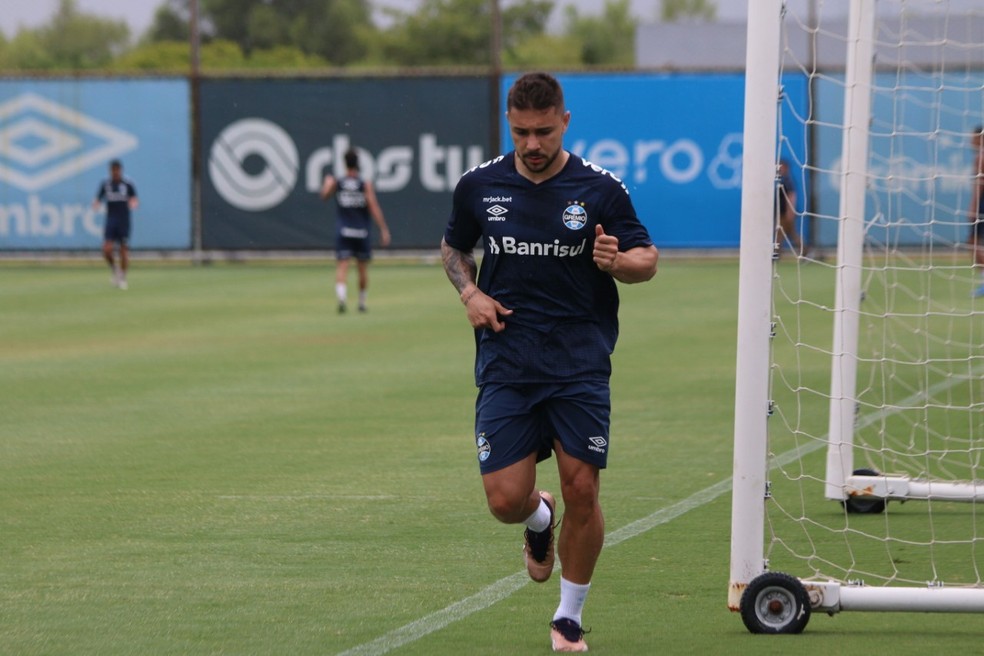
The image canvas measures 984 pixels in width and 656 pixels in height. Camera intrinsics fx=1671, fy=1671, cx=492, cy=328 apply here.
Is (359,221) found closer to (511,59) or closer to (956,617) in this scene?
(956,617)

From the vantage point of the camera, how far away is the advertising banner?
32.9 m

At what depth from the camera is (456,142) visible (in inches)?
1296

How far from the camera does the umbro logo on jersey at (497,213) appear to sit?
6109 millimetres

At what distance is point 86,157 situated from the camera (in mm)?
33094

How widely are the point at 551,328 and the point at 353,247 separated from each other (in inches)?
649

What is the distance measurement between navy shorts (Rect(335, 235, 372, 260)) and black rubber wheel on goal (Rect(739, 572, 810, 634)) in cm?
1630

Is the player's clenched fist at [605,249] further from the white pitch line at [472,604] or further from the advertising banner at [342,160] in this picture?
the advertising banner at [342,160]

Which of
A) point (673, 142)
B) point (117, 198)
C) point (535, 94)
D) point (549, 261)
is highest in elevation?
point (535, 94)

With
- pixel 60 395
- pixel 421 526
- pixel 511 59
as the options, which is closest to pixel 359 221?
pixel 60 395

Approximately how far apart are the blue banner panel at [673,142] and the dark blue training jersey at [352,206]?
9.85m

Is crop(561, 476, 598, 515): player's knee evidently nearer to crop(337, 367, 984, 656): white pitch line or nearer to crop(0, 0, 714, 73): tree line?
crop(337, 367, 984, 656): white pitch line

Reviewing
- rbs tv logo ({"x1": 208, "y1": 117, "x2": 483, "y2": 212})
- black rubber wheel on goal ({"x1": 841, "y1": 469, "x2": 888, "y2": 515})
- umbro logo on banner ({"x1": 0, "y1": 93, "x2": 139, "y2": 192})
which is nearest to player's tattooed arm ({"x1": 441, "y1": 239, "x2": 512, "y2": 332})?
black rubber wheel on goal ({"x1": 841, "y1": 469, "x2": 888, "y2": 515})

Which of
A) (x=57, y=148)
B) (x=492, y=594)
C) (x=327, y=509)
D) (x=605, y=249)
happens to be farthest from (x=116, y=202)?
(x=605, y=249)

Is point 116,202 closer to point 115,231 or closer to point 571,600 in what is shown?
point 115,231
